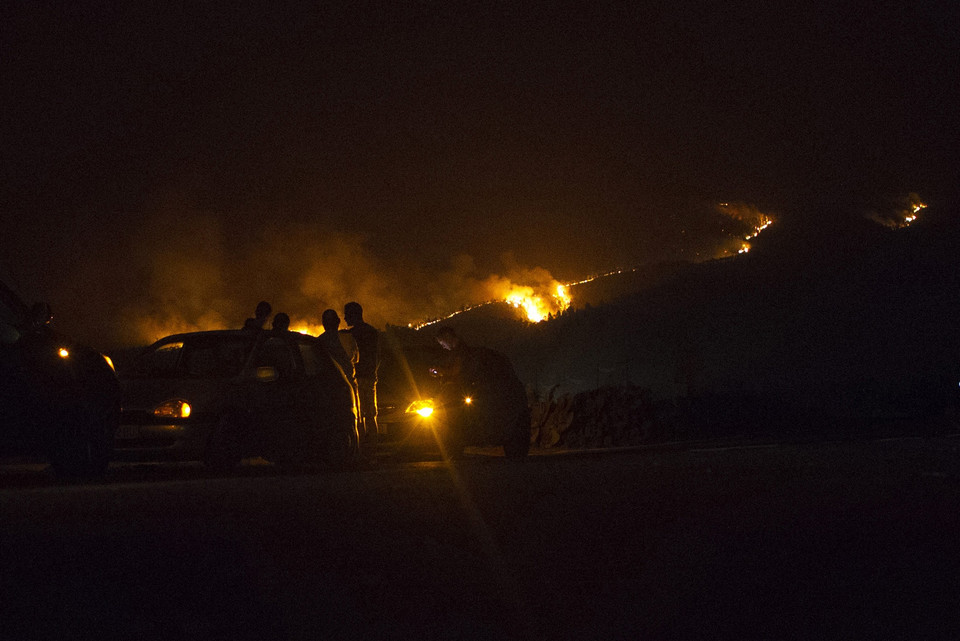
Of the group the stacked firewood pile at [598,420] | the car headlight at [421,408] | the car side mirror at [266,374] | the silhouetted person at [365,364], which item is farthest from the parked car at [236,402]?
the stacked firewood pile at [598,420]

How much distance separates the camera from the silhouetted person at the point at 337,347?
603 inches

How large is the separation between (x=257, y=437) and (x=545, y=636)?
9115mm

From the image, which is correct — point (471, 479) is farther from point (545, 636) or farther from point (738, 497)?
point (545, 636)

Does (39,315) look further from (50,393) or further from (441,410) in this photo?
(441,410)

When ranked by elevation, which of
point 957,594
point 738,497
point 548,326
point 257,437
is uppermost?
point 548,326

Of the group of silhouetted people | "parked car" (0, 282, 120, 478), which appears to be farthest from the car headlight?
A: "parked car" (0, 282, 120, 478)

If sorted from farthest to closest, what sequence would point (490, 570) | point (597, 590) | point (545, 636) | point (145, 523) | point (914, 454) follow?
point (914, 454), point (145, 523), point (490, 570), point (597, 590), point (545, 636)

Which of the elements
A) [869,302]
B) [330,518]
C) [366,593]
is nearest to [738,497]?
[330,518]

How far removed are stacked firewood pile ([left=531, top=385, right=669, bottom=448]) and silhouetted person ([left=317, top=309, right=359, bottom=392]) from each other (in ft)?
32.8

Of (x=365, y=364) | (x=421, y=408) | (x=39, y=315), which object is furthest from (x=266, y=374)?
(x=421, y=408)

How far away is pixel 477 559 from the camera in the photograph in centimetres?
713

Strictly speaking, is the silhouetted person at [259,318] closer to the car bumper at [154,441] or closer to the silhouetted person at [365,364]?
the silhouetted person at [365,364]

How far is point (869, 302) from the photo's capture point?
72.7 meters

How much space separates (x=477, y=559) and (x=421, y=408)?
402 inches
